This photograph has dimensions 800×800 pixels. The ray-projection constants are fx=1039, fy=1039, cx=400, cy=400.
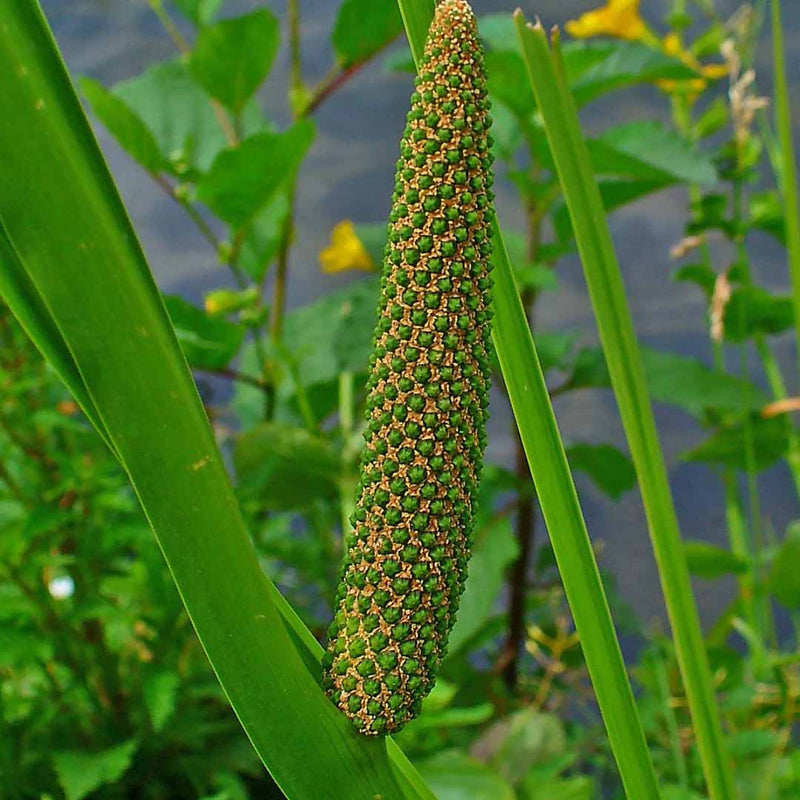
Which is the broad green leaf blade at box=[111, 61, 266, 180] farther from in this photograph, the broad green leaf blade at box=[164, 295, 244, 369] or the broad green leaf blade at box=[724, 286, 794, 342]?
the broad green leaf blade at box=[724, 286, 794, 342]

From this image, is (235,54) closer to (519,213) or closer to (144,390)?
(144,390)

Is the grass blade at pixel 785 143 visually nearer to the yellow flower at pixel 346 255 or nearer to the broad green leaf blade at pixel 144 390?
the broad green leaf blade at pixel 144 390

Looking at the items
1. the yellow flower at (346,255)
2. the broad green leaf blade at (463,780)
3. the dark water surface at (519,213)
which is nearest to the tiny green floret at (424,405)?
the broad green leaf blade at (463,780)

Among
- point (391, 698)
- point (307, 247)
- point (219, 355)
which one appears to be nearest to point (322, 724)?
point (391, 698)

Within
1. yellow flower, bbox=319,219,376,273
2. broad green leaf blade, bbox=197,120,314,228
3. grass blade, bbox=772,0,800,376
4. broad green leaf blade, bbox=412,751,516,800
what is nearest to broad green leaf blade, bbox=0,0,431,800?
grass blade, bbox=772,0,800,376

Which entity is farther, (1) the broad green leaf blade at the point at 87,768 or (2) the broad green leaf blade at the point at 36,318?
(1) the broad green leaf blade at the point at 87,768
